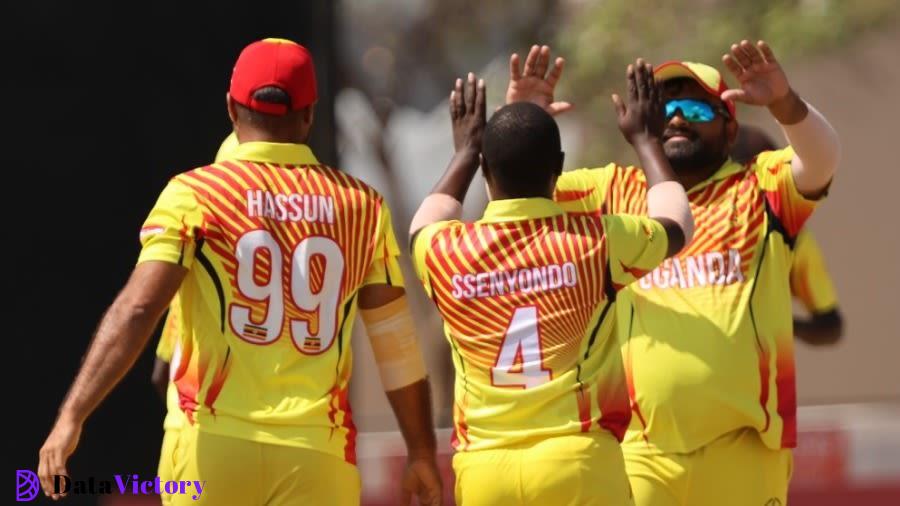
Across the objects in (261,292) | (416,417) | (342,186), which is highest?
(342,186)

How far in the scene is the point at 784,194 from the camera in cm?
544

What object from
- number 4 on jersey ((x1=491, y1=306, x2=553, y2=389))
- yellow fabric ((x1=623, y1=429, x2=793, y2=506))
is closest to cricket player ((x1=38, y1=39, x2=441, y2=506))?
number 4 on jersey ((x1=491, y1=306, x2=553, y2=389))

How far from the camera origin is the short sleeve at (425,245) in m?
4.82

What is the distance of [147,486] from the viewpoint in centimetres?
753

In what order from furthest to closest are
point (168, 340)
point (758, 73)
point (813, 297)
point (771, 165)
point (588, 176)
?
point (813, 297), point (168, 340), point (588, 176), point (771, 165), point (758, 73)

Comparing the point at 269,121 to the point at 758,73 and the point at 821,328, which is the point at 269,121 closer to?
the point at 758,73

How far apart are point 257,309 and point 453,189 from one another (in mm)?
711

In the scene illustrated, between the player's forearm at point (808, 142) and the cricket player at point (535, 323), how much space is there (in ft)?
2.28

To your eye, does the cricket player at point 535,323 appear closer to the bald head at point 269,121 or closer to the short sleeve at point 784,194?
the bald head at point 269,121

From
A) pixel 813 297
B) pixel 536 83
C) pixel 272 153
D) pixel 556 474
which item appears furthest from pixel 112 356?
pixel 813 297

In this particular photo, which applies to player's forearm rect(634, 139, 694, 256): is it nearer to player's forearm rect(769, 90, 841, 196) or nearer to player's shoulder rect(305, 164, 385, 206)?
player's forearm rect(769, 90, 841, 196)

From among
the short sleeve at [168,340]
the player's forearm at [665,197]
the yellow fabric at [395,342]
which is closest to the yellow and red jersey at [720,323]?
the player's forearm at [665,197]

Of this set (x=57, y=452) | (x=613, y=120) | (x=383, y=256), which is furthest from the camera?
(x=613, y=120)

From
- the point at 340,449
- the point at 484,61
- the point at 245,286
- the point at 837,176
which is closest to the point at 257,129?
the point at 245,286
